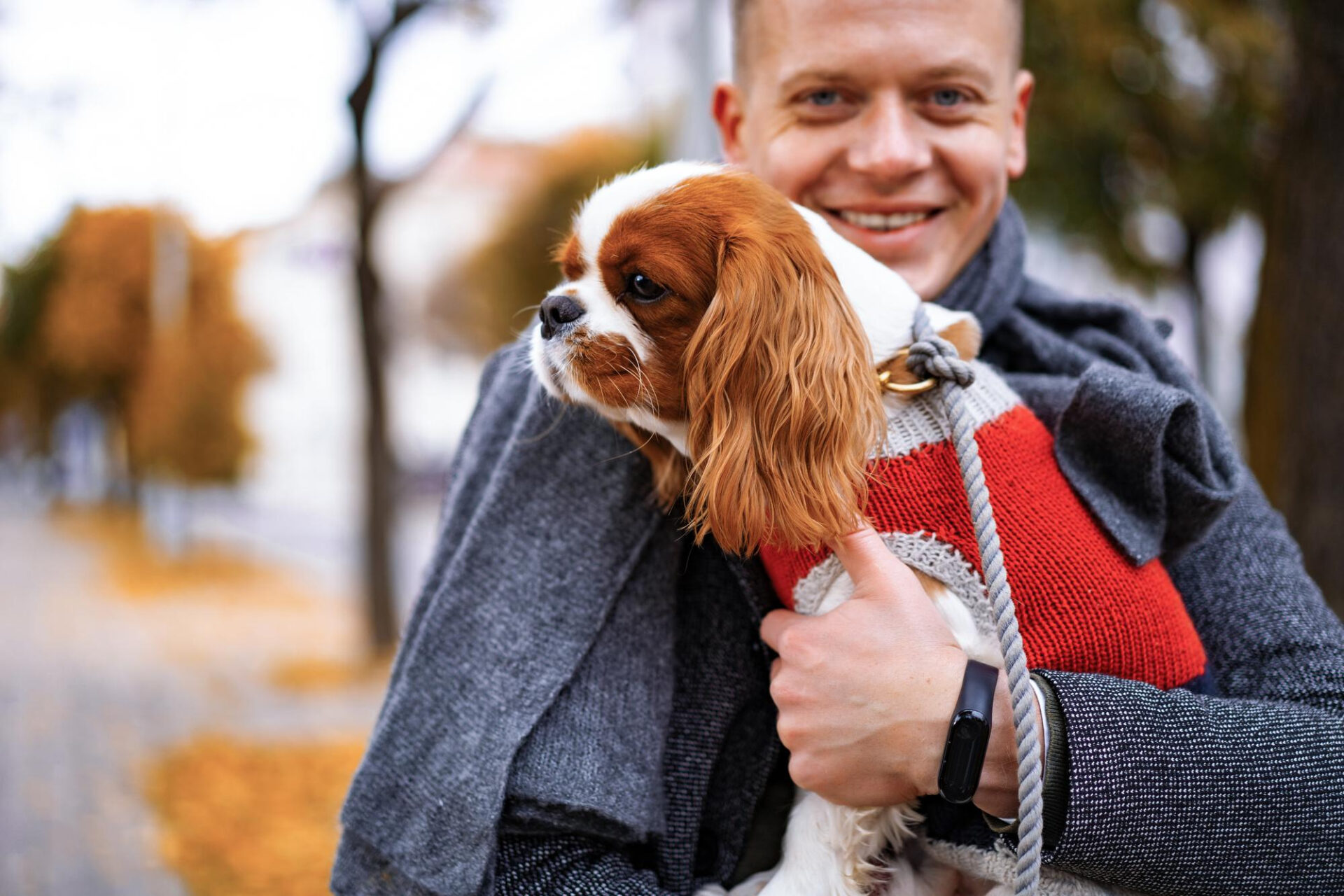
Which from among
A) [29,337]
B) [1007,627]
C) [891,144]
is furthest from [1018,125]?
[29,337]

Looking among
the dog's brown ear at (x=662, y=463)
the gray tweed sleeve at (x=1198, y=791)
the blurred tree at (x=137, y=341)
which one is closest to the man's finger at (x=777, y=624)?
the dog's brown ear at (x=662, y=463)

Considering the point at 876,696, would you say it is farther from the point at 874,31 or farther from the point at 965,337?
the point at 874,31

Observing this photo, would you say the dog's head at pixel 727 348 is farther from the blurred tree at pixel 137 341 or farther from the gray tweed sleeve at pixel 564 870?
the blurred tree at pixel 137 341

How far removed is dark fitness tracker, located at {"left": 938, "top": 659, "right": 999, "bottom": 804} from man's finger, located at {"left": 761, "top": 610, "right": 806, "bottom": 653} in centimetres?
29

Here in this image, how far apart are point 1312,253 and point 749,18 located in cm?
330

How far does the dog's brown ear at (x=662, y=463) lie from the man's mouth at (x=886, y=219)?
58 cm

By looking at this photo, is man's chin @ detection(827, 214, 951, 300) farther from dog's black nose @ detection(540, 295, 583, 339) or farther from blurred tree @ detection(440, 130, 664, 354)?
blurred tree @ detection(440, 130, 664, 354)

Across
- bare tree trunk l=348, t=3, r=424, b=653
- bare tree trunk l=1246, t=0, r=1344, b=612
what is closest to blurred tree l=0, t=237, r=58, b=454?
bare tree trunk l=348, t=3, r=424, b=653

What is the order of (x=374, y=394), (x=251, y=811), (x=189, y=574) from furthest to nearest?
(x=189, y=574) < (x=374, y=394) < (x=251, y=811)

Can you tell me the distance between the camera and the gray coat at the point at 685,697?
1.67 m

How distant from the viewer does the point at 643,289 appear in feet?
5.99

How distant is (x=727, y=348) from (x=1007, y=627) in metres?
0.60

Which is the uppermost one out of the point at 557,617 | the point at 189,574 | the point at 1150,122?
the point at 1150,122

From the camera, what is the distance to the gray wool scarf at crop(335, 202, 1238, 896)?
169cm
